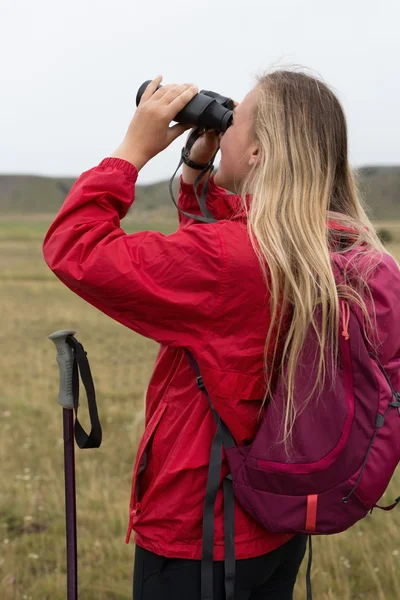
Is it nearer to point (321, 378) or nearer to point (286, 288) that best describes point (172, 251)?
point (286, 288)

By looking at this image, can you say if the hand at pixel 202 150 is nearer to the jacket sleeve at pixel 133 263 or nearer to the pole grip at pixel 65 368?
the jacket sleeve at pixel 133 263

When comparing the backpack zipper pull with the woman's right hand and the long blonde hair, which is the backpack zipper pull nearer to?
the long blonde hair

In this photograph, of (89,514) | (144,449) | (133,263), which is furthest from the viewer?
(89,514)

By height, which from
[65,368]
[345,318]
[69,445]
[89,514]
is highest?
[345,318]

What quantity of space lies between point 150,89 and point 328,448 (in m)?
1.00

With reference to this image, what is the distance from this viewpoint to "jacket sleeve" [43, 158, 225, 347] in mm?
1472

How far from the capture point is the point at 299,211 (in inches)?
61.9

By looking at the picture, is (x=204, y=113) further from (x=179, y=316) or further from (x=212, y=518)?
(x=212, y=518)

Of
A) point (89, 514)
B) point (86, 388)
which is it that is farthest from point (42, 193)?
point (86, 388)

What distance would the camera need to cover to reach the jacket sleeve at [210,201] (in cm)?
218

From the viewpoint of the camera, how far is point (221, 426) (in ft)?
5.24

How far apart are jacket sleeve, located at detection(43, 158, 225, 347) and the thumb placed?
28cm

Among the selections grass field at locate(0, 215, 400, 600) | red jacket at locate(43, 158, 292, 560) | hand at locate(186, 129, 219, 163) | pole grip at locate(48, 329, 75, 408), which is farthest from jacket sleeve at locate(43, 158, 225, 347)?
grass field at locate(0, 215, 400, 600)

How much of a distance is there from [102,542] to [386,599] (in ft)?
4.80
